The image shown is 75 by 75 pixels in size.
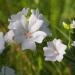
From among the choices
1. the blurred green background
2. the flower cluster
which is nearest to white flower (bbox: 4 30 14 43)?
the flower cluster

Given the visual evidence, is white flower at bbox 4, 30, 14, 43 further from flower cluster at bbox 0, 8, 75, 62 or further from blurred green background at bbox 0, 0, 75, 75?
blurred green background at bbox 0, 0, 75, 75

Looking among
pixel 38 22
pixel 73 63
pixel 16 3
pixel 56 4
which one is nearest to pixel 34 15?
pixel 38 22

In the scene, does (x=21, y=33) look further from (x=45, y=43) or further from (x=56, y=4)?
(x=56, y=4)

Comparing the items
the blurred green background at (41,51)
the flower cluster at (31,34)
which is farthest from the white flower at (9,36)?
the blurred green background at (41,51)

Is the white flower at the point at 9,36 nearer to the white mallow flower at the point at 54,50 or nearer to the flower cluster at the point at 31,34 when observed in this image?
the flower cluster at the point at 31,34

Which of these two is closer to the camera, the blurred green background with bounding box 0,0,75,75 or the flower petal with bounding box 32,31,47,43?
the flower petal with bounding box 32,31,47,43
